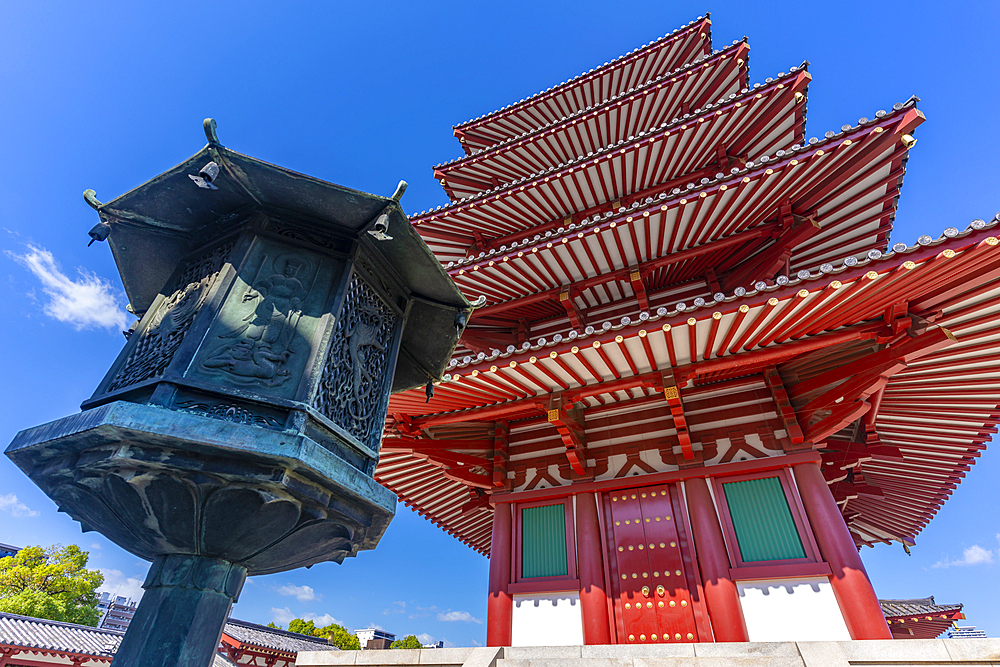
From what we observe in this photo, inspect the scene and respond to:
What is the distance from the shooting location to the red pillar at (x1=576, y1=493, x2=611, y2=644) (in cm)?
515

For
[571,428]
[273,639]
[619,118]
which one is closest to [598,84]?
[619,118]

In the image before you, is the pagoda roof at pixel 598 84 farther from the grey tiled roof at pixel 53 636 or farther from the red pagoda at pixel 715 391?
the grey tiled roof at pixel 53 636

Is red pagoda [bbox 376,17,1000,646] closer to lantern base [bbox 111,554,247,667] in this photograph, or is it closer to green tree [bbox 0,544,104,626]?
lantern base [bbox 111,554,247,667]

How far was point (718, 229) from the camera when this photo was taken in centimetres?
691

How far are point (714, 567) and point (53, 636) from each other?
57.5ft

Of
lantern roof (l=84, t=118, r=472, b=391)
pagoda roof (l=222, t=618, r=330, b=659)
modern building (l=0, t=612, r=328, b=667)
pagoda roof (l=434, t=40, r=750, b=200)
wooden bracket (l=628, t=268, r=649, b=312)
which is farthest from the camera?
pagoda roof (l=222, t=618, r=330, b=659)

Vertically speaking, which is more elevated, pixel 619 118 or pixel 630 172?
pixel 619 118

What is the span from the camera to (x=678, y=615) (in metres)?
4.99

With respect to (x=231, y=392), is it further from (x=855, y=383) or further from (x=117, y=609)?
(x=117, y=609)

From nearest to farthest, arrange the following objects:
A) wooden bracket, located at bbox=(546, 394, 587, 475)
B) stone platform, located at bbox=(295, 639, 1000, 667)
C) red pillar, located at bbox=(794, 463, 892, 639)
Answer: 1. stone platform, located at bbox=(295, 639, 1000, 667)
2. red pillar, located at bbox=(794, 463, 892, 639)
3. wooden bracket, located at bbox=(546, 394, 587, 475)

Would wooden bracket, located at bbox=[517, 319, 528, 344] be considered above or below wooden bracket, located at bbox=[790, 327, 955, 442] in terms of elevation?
above

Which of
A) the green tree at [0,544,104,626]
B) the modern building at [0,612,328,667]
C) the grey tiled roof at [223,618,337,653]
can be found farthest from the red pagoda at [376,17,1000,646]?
the green tree at [0,544,104,626]

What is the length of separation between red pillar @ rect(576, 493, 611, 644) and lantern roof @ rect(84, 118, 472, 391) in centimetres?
417

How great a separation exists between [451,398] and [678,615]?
3359mm
